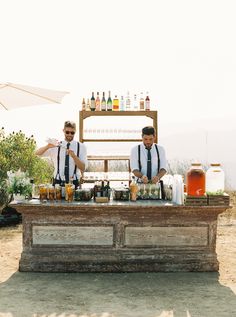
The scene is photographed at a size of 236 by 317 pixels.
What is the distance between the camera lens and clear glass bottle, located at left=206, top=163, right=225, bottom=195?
593 centimetres

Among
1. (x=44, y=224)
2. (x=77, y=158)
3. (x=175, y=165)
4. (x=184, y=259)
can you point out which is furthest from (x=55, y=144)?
(x=175, y=165)

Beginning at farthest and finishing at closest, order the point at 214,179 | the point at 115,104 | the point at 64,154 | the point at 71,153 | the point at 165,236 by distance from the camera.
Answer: the point at 115,104 → the point at 64,154 → the point at 71,153 → the point at 214,179 → the point at 165,236

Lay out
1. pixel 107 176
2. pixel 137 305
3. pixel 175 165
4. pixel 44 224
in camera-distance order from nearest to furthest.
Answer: pixel 137 305 < pixel 44 224 < pixel 107 176 < pixel 175 165

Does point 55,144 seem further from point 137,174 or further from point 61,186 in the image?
point 137,174

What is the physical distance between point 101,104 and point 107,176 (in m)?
1.57

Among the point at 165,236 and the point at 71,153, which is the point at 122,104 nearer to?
the point at 71,153

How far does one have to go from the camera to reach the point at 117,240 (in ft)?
19.2

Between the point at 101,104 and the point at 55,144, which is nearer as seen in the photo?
the point at 55,144

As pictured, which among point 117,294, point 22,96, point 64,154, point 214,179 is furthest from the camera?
point 22,96

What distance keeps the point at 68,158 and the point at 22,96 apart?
1.41 m

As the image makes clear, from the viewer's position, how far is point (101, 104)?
859 centimetres

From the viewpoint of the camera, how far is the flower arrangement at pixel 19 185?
593 cm

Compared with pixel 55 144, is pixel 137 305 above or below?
below

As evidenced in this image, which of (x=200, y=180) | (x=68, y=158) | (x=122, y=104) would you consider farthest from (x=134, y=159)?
(x=122, y=104)
